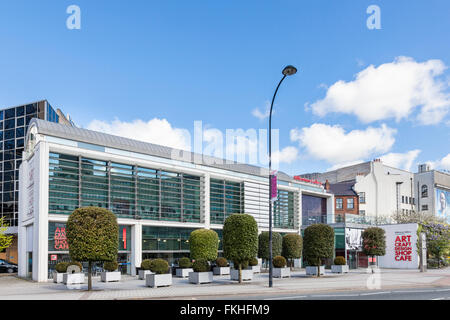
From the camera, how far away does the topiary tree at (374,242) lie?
1612 inches

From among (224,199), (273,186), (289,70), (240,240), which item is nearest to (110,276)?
(240,240)

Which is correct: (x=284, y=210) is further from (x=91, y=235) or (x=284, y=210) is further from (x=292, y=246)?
(x=91, y=235)

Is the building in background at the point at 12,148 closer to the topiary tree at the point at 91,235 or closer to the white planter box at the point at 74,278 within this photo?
the white planter box at the point at 74,278

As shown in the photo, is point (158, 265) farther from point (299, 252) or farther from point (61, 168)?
point (299, 252)

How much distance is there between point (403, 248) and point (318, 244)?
1928 centimetres

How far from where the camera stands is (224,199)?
48219mm

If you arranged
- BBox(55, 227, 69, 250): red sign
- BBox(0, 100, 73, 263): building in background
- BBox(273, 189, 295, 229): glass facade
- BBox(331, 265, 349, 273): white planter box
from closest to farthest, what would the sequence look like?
1. BBox(55, 227, 69, 250): red sign
2. BBox(331, 265, 349, 273): white planter box
3. BBox(273, 189, 295, 229): glass facade
4. BBox(0, 100, 73, 263): building in background

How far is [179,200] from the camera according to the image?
143ft

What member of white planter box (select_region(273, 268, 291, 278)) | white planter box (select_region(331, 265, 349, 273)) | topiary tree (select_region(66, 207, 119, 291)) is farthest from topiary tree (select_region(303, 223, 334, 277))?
topiary tree (select_region(66, 207, 119, 291))

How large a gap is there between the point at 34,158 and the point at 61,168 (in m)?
3.07

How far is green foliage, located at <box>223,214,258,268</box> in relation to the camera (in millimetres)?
28328

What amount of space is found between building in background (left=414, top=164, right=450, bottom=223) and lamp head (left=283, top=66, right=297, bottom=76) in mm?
72034

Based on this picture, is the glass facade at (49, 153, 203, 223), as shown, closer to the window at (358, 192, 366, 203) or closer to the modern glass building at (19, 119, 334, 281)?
the modern glass building at (19, 119, 334, 281)
